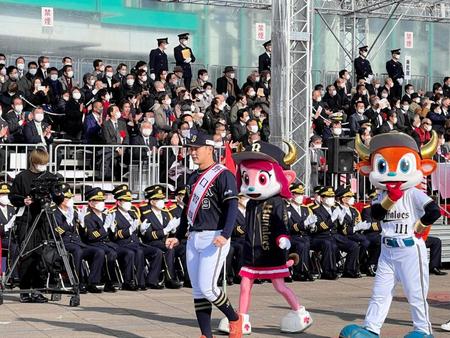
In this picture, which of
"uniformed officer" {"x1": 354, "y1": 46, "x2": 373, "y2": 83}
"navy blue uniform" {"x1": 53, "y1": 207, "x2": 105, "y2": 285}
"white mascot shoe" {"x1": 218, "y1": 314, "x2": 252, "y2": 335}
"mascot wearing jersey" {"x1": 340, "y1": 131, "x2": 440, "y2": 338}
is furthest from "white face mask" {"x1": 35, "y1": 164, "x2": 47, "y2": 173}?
"uniformed officer" {"x1": 354, "y1": 46, "x2": 373, "y2": 83}

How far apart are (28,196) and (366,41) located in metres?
18.5

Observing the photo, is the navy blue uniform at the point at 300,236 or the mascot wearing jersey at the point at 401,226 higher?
the mascot wearing jersey at the point at 401,226

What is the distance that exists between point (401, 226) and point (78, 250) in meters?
5.78

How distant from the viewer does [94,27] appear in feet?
88.1

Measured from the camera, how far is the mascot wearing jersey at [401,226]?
1076 cm

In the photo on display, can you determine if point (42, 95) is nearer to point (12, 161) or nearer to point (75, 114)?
point (75, 114)

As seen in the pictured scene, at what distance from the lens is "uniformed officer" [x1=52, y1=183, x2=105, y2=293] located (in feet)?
49.7

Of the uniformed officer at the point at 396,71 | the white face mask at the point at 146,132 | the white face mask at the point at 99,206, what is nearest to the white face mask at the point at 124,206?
the white face mask at the point at 99,206

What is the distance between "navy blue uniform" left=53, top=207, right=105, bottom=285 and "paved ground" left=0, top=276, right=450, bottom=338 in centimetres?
40

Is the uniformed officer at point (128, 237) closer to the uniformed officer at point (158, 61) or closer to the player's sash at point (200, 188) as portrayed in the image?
the player's sash at point (200, 188)

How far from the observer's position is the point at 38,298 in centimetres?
1388

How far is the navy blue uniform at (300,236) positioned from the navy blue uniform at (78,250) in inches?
129

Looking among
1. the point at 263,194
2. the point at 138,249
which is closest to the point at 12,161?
the point at 138,249

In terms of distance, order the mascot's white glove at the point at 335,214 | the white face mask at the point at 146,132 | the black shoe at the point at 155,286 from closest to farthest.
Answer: the black shoe at the point at 155,286
the mascot's white glove at the point at 335,214
the white face mask at the point at 146,132
